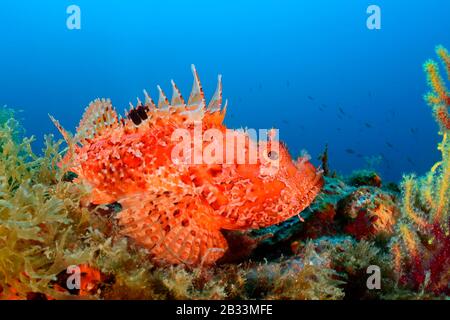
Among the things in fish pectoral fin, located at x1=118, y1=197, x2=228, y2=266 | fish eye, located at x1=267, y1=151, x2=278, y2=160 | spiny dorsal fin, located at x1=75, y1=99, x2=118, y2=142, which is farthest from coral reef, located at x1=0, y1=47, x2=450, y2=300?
fish eye, located at x1=267, y1=151, x2=278, y2=160

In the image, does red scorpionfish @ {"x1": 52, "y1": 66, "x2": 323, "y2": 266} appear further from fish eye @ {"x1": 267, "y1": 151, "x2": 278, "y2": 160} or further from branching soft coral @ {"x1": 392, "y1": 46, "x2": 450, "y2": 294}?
branching soft coral @ {"x1": 392, "y1": 46, "x2": 450, "y2": 294}

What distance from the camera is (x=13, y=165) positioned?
376 cm

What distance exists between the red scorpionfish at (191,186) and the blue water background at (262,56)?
401ft

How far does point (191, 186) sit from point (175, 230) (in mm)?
508

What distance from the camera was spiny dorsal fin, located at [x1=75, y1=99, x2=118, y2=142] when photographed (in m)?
4.71

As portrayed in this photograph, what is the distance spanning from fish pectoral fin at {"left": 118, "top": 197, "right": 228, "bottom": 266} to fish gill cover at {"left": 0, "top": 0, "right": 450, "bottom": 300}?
0.01m

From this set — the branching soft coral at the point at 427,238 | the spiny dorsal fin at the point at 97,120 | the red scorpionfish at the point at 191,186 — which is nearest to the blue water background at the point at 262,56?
the spiny dorsal fin at the point at 97,120

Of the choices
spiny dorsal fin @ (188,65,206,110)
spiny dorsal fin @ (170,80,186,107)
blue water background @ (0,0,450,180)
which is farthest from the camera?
blue water background @ (0,0,450,180)

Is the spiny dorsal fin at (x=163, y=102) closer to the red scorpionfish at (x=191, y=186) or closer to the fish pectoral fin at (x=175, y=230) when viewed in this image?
the red scorpionfish at (x=191, y=186)

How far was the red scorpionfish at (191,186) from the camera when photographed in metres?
3.77

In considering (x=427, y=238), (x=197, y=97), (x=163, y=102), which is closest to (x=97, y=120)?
(x=163, y=102)

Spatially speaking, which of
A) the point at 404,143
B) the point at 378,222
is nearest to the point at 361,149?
the point at 404,143

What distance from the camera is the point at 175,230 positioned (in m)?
3.77
